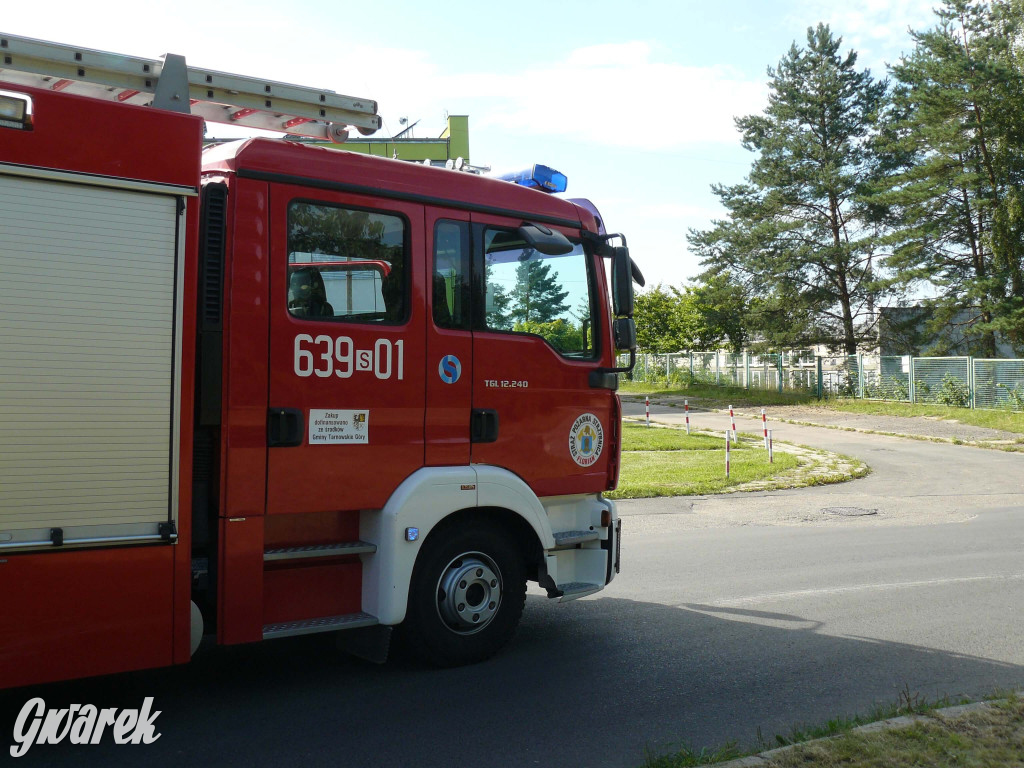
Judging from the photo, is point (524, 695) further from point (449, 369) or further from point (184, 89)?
point (184, 89)

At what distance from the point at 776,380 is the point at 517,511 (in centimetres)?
3551

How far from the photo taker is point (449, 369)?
5.49 meters

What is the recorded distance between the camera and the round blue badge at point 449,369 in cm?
546

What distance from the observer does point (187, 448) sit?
14.8ft

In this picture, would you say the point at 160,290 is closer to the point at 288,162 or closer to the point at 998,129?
the point at 288,162

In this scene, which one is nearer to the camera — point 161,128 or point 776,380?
point 161,128

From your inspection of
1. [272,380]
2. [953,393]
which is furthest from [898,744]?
[953,393]

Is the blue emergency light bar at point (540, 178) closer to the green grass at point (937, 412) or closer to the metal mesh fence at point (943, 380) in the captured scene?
the green grass at point (937, 412)

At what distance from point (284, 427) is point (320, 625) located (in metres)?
1.07

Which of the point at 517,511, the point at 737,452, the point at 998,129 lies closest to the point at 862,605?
the point at 517,511

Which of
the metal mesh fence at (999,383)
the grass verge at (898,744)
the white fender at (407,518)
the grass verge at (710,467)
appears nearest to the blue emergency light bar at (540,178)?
the white fender at (407,518)

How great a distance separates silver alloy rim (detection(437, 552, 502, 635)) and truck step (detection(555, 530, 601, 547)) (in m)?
0.50

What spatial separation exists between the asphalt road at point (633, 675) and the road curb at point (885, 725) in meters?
0.39

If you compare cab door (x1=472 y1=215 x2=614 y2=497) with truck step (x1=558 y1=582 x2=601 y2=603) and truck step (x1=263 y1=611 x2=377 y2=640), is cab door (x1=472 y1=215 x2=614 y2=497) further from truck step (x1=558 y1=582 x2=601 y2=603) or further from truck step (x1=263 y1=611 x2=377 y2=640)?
truck step (x1=263 y1=611 x2=377 y2=640)
